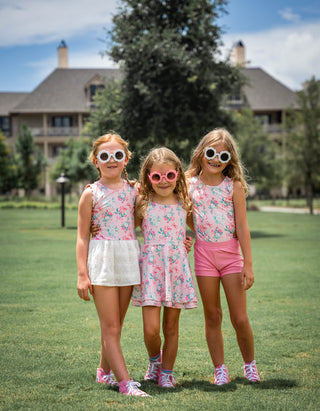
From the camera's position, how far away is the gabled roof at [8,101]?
55.5 meters

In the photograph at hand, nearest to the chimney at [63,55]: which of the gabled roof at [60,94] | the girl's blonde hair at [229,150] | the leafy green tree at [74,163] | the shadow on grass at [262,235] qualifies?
the gabled roof at [60,94]

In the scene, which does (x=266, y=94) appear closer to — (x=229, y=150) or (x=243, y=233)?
(x=229, y=150)

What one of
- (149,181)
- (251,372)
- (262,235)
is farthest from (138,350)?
(262,235)

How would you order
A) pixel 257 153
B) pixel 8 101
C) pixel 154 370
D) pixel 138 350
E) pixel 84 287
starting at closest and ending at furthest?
pixel 84 287, pixel 154 370, pixel 138 350, pixel 257 153, pixel 8 101

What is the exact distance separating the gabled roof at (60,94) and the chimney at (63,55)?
324 centimetres

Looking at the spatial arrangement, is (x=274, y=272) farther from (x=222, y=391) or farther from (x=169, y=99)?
(x=169, y=99)

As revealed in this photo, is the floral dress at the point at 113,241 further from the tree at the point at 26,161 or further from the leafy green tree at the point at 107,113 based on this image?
the tree at the point at 26,161

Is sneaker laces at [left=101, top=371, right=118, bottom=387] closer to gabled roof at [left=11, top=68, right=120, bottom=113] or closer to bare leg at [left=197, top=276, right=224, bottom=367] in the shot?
bare leg at [left=197, top=276, right=224, bottom=367]

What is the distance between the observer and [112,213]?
4.27 metres

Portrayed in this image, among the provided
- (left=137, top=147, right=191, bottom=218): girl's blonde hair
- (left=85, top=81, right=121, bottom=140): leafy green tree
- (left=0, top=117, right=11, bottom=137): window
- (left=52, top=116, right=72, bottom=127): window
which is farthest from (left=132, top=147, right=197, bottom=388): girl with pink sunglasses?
(left=0, top=117, right=11, bottom=137): window

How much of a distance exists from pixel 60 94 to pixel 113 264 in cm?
5020

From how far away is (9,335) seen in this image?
5.89 meters

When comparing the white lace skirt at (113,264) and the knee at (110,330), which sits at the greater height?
the white lace skirt at (113,264)

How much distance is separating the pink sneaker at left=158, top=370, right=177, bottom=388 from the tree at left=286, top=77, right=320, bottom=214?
1184 inches
